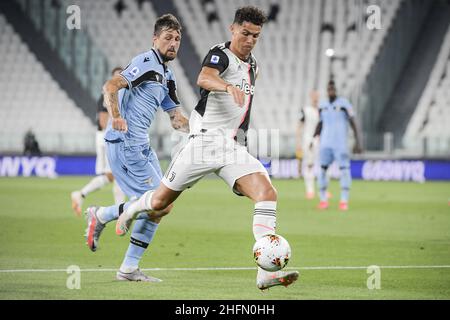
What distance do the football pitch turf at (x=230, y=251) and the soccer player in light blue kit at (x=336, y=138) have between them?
65cm

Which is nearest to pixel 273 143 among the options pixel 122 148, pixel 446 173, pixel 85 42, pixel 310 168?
pixel 446 173

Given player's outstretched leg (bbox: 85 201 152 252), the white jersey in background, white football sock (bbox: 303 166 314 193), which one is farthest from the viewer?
the white jersey in background

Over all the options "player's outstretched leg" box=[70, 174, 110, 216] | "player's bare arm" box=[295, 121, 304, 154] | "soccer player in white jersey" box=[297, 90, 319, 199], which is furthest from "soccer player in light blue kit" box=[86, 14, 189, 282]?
"soccer player in white jersey" box=[297, 90, 319, 199]

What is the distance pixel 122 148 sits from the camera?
8992 mm

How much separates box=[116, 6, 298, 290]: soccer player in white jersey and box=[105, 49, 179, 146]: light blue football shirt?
990 millimetres

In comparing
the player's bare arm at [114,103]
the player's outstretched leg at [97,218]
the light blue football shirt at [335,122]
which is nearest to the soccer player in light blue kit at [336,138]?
the light blue football shirt at [335,122]

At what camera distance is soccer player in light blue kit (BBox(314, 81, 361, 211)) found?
58.5 feet

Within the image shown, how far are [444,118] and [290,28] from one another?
7.61 m

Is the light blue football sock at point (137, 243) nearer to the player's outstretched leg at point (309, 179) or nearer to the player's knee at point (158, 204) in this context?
the player's knee at point (158, 204)

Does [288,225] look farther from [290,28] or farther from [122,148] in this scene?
[290,28]

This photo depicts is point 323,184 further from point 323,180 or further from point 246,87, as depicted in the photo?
point 246,87

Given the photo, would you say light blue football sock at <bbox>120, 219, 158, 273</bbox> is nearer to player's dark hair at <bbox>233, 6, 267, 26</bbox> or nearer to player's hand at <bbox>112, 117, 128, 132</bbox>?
player's hand at <bbox>112, 117, 128, 132</bbox>

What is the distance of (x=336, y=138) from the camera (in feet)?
58.5

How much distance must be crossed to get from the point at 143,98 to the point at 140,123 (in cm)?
25
